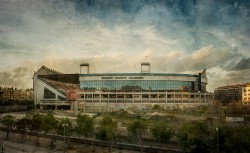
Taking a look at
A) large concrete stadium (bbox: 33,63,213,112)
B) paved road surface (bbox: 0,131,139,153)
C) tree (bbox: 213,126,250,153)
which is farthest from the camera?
large concrete stadium (bbox: 33,63,213,112)

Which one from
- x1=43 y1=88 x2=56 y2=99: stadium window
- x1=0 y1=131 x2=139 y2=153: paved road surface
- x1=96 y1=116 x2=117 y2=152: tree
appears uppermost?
x1=43 y1=88 x2=56 y2=99: stadium window

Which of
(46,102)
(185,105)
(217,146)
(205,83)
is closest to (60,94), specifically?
(46,102)

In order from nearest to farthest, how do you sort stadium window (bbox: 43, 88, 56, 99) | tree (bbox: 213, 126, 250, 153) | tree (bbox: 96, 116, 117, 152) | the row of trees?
tree (bbox: 213, 126, 250, 153), the row of trees, tree (bbox: 96, 116, 117, 152), stadium window (bbox: 43, 88, 56, 99)

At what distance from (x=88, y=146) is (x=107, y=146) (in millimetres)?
4406

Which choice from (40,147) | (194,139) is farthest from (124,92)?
(194,139)

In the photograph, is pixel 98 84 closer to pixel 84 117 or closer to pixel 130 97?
pixel 130 97

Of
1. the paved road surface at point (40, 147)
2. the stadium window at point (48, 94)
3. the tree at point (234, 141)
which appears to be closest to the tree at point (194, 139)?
the tree at point (234, 141)

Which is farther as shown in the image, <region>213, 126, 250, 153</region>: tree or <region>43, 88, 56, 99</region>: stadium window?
<region>43, 88, 56, 99</region>: stadium window

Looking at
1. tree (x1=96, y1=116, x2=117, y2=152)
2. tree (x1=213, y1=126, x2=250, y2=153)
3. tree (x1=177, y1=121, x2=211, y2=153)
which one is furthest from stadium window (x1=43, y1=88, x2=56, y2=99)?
tree (x1=213, y1=126, x2=250, y2=153)

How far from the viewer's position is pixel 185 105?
446ft

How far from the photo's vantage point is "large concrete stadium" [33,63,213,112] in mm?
135750

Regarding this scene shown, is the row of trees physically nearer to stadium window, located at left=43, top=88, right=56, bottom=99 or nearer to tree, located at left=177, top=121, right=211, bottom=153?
tree, located at left=177, top=121, right=211, bottom=153

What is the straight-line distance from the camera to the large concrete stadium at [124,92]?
13575 centimetres

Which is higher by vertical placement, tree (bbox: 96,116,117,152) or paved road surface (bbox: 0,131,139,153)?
tree (bbox: 96,116,117,152)
